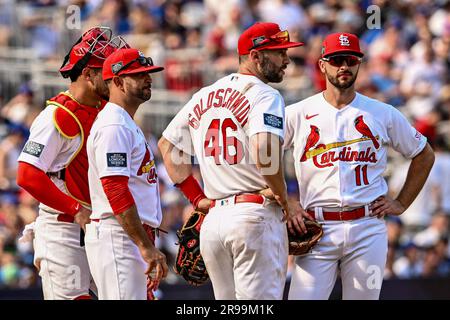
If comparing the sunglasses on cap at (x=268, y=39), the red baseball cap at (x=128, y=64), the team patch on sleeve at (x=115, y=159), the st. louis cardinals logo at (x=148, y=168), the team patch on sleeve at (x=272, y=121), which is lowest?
the st. louis cardinals logo at (x=148, y=168)

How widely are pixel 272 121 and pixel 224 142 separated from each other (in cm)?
38

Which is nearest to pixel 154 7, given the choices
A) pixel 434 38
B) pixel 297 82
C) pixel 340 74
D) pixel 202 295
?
pixel 297 82

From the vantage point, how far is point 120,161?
6355 millimetres

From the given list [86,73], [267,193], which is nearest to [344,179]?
[267,193]

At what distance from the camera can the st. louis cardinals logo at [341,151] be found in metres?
7.14

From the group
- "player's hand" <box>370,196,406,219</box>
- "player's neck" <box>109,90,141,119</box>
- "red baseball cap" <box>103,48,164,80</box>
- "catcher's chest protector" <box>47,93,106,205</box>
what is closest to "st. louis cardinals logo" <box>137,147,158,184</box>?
"player's neck" <box>109,90,141,119</box>

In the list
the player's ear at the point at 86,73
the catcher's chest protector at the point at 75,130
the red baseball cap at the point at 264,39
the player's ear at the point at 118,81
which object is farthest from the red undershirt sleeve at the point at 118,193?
the red baseball cap at the point at 264,39

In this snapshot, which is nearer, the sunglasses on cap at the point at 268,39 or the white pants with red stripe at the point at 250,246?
the white pants with red stripe at the point at 250,246

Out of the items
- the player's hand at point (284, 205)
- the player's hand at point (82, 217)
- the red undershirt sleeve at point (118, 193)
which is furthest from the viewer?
the player's hand at point (82, 217)

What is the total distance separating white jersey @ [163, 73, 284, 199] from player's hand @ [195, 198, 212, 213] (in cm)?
28

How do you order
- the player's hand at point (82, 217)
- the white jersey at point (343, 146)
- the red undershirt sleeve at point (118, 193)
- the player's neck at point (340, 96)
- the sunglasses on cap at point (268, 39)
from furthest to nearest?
the player's neck at point (340, 96)
the white jersey at point (343, 146)
the player's hand at point (82, 217)
the sunglasses on cap at point (268, 39)
the red undershirt sleeve at point (118, 193)

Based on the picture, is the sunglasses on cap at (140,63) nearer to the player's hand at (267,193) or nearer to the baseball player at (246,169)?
the baseball player at (246,169)

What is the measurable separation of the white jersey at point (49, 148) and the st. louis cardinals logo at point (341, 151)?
1550 millimetres
